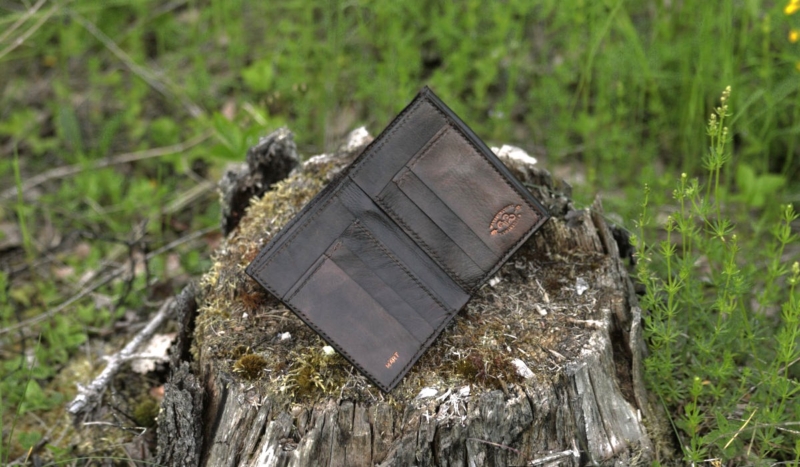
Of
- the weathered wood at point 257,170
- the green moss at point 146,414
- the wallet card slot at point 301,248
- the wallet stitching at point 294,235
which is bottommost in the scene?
the green moss at point 146,414

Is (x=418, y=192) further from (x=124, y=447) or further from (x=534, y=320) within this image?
(x=124, y=447)

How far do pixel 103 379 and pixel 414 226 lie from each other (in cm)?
157

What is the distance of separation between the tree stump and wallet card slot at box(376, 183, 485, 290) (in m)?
0.20

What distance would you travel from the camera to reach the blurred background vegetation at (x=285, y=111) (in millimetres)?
3826

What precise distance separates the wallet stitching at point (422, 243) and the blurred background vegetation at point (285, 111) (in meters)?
1.21

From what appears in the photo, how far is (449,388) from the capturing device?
2.38m

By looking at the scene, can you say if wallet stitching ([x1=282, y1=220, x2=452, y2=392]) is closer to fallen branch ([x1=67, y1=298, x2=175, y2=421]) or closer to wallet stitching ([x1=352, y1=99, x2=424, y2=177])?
wallet stitching ([x1=352, y1=99, x2=424, y2=177])

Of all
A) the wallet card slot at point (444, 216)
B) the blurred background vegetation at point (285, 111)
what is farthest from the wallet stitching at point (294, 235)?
the blurred background vegetation at point (285, 111)

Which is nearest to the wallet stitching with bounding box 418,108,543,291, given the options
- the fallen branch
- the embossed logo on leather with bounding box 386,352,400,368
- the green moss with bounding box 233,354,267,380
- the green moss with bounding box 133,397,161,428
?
the embossed logo on leather with bounding box 386,352,400,368

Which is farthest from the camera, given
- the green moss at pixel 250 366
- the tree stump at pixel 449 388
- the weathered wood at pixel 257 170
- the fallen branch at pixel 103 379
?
the weathered wood at pixel 257 170

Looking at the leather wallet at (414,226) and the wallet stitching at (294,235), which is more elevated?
the wallet stitching at (294,235)

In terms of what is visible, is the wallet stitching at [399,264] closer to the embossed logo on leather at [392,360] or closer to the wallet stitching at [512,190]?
the wallet stitching at [512,190]

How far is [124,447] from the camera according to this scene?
2941 mm

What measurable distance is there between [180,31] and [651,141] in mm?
3514
